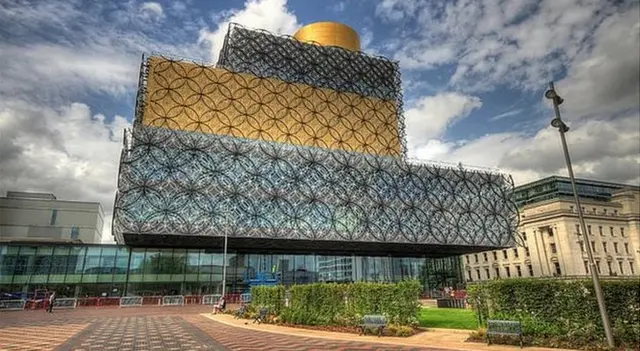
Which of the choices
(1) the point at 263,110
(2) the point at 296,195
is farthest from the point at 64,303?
(1) the point at 263,110

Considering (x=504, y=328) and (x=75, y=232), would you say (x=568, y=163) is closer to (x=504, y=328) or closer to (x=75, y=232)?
(x=504, y=328)

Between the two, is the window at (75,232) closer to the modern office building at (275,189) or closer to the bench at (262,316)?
the modern office building at (275,189)

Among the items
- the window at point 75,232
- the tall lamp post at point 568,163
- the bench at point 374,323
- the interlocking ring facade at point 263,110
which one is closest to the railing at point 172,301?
the interlocking ring facade at point 263,110

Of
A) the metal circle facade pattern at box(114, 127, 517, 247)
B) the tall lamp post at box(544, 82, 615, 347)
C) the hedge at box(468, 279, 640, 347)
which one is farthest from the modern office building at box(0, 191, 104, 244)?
the tall lamp post at box(544, 82, 615, 347)

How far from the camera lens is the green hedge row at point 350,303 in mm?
18125

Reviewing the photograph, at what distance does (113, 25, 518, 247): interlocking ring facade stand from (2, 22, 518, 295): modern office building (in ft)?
0.52

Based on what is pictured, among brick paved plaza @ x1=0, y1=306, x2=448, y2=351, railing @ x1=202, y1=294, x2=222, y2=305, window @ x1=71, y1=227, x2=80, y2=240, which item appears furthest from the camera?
window @ x1=71, y1=227, x2=80, y2=240

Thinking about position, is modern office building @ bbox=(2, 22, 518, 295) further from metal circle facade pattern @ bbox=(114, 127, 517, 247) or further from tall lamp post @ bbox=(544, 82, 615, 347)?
tall lamp post @ bbox=(544, 82, 615, 347)

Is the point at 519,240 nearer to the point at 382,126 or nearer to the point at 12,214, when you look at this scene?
the point at 382,126

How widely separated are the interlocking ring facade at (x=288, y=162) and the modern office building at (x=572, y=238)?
17.7 meters

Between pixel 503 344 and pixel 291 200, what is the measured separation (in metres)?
34.6

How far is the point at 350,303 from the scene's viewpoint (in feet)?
63.9

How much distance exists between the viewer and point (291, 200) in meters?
46.8

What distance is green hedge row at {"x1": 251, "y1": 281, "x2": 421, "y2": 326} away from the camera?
59.5ft
